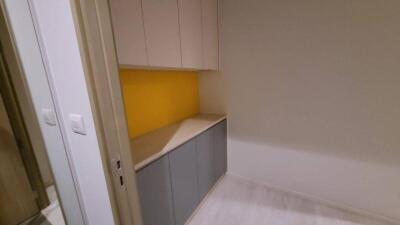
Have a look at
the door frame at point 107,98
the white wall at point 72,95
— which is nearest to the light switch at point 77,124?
the white wall at point 72,95

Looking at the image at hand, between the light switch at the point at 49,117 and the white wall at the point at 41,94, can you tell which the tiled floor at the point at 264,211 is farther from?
the light switch at the point at 49,117

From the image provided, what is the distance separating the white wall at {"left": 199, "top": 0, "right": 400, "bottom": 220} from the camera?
4.41ft

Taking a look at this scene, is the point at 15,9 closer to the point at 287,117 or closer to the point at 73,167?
the point at 73,167

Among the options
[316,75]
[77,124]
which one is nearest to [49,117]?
[77,124]

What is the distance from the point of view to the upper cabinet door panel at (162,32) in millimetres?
1104

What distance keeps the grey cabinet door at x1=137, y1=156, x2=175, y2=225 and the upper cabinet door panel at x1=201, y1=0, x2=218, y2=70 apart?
111cm

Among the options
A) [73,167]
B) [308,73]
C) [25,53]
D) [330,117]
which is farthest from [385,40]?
[25,53]

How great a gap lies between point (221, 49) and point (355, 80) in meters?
1.26

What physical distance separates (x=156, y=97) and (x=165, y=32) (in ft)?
2.04

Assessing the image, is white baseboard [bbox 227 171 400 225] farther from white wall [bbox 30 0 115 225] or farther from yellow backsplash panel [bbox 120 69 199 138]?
white wall [bbox 30 0 115 225]

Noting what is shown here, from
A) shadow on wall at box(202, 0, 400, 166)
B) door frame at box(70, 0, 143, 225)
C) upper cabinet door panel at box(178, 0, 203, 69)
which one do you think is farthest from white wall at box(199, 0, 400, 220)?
door frame at box(70, 0, 143, 225)

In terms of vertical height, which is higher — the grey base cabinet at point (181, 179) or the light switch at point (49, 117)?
the light switch at point (49, 117)

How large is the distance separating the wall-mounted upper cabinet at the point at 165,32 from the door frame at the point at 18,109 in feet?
2.03

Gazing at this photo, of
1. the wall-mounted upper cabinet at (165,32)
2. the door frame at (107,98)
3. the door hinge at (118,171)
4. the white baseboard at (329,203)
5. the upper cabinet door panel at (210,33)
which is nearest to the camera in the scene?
the door frame at (107,98)
